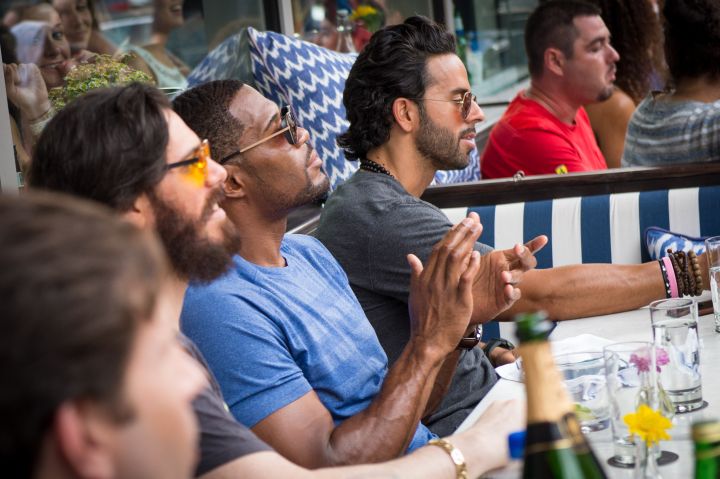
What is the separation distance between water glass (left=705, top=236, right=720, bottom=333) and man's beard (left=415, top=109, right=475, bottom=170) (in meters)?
0.71

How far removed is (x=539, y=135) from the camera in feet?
12.8

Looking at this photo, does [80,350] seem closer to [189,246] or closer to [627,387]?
[189,246]

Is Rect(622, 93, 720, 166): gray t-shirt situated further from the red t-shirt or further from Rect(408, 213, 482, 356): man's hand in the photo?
Rect(408, 213, 482, 356): man's hand

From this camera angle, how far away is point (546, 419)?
969mm

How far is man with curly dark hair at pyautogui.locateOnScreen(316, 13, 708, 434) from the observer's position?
7.57 feet

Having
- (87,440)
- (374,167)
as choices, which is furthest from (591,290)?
(87,440)

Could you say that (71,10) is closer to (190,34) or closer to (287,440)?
(190,34)

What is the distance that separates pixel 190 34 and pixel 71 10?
689mm

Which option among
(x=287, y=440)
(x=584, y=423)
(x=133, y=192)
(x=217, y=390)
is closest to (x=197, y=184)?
(x=133, y=192)

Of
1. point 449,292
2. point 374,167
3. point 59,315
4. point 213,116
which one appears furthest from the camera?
point 374,167

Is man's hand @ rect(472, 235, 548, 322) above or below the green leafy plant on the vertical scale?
below

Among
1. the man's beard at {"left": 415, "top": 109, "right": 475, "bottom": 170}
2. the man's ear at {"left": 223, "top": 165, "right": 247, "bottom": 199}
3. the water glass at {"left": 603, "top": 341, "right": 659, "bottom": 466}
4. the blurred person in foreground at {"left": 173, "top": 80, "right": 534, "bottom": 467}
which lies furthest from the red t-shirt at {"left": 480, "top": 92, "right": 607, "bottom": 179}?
the water glass at {"left": 603, "top": 341, "right": 659, "bottom": 466}

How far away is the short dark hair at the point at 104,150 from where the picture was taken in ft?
4.68

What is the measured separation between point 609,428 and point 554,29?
3.07 m
